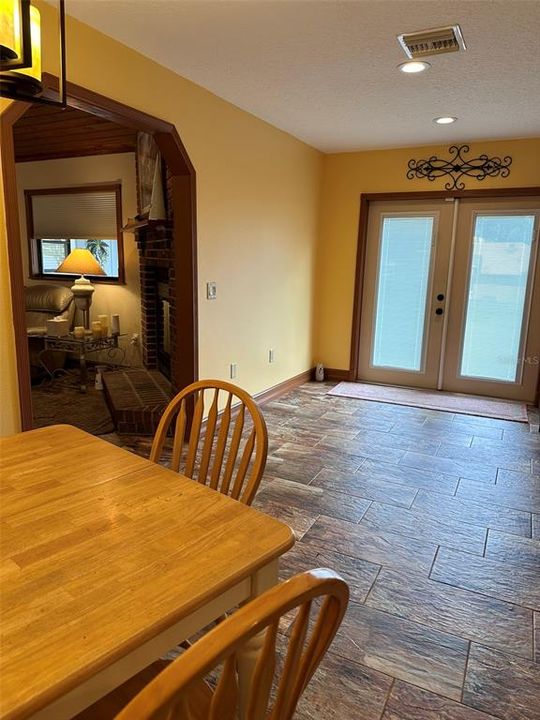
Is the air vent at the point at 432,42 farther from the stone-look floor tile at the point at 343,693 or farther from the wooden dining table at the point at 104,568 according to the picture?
the stone-look floor tile at the point at 343,693

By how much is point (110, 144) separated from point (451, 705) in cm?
521

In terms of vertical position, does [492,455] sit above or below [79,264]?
below

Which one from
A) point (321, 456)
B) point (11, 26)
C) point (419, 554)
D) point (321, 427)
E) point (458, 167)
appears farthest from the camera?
point (458, 167)

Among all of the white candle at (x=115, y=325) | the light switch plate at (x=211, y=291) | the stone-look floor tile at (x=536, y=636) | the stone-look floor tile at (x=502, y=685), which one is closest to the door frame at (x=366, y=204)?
the light switch plate at (x=211, y=291)

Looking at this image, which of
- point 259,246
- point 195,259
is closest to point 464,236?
point 259,246

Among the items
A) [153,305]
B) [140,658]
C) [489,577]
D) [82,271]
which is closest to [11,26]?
A: [140,658]

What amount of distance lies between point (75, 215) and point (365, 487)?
14.9ft

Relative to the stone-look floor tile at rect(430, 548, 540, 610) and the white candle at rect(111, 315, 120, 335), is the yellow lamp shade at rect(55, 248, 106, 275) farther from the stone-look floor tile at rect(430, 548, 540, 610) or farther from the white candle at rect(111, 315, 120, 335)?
the stone-look floor tile at rect(430, 548, 540, 610)

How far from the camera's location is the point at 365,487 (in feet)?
9.88

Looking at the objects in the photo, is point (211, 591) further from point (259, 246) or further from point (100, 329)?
point (100, 329)

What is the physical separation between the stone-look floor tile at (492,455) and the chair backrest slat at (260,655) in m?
2.96

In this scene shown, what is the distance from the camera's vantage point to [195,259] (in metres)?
3.46

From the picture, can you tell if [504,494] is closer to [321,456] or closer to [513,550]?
[513,550]

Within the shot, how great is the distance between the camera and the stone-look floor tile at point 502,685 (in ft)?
5.02
